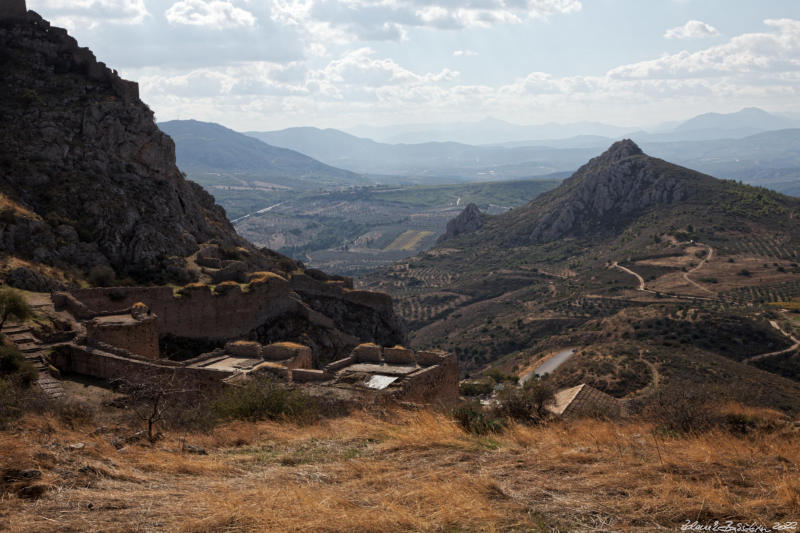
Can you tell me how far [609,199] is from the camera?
363 feet

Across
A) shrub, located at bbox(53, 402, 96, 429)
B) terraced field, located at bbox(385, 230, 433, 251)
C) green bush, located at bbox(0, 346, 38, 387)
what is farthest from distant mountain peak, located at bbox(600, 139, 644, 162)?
shrub, located at bbox(53, 402, 96, 429)

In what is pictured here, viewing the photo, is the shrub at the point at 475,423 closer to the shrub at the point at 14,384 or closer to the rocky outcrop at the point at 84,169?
the shrub at the point at 14,384

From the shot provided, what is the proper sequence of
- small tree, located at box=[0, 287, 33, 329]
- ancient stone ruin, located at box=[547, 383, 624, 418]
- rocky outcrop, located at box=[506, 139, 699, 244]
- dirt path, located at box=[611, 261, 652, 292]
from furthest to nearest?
rocky outcrop, located at box=[506, 139, 699, 244] → dirt path, located at box=[611, 261, 652, 292] → ancient stone ruin, located at box=[547, 383, 624, 418] → small tree, located at box=[0, 287, 33, 329]

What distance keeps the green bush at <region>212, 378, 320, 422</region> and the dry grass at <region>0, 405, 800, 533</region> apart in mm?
1873

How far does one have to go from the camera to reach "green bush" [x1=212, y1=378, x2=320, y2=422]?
13.2m

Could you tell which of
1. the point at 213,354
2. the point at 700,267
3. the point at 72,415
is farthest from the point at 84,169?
the point at 700,267

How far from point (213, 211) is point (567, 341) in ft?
101

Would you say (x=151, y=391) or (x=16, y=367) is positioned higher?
(x=151, y=391)

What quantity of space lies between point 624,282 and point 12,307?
66250 mm

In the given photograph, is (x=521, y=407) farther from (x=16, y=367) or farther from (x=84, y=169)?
(x=84, y=169)

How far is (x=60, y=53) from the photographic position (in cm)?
4059

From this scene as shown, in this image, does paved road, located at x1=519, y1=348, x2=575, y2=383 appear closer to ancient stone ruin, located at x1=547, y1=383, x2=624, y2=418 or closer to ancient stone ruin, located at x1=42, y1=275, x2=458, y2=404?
ancient stone ruin, located at x1=547, y1=383, x2=624, y2=418

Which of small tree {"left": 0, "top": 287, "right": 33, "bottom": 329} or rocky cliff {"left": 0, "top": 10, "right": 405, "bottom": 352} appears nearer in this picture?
small tree {"left": 0, "top": 287, "right": 33, "bottom": 329}

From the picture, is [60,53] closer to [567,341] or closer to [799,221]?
[567,341]
